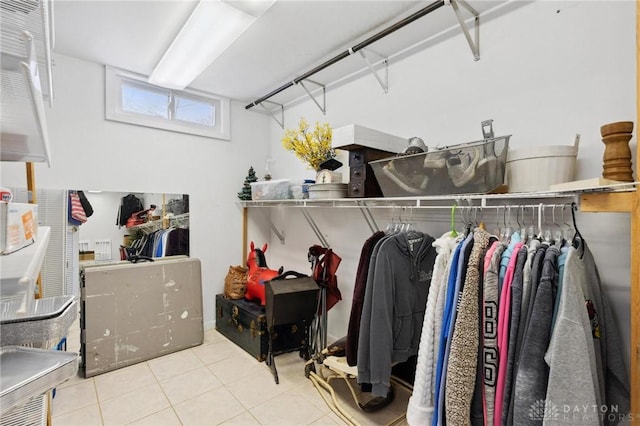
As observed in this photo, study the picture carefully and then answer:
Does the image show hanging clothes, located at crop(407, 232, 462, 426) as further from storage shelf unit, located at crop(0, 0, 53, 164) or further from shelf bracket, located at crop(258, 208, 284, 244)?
shelf bracket, located at crop(258, 208, 284, 244)

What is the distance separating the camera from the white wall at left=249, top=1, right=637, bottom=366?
54.7 inches

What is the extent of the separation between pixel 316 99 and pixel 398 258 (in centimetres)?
194

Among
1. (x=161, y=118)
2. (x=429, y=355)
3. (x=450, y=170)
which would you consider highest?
(x=161, y=118)

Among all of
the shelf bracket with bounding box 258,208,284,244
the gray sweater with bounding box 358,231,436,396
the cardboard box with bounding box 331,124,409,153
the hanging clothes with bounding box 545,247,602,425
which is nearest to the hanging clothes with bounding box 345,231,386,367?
the gray sweater with bounding box 358,231,436,396

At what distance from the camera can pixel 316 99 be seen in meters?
2.98

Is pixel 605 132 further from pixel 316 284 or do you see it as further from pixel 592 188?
pixel 316 284

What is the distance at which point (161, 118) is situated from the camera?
9.49ft

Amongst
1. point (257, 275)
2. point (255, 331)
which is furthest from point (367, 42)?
point (255, 331)

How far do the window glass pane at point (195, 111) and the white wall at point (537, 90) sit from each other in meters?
1.65

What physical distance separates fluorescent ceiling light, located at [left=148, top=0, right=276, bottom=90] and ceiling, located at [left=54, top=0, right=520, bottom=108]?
3.6 inches

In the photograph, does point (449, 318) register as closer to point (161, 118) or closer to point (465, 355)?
point (465, 355)

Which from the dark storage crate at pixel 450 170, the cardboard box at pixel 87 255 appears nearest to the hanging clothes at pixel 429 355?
the dark storage crate at pixel 450 170

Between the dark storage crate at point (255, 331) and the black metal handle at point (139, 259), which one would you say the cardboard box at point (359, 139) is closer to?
the dark storage crate at point (255, 331)

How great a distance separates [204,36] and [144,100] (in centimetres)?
128
